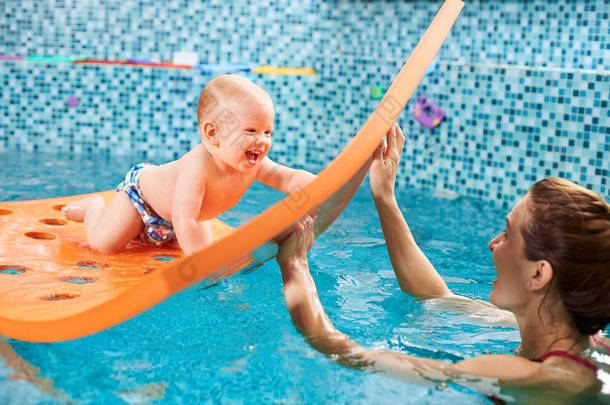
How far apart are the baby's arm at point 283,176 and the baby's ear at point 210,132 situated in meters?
0.27

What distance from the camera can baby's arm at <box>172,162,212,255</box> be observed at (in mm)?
2295

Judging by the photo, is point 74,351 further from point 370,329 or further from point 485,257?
point 485,257

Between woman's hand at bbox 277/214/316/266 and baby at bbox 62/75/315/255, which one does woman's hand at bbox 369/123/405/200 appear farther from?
woman's hand at bbox 277/214/316/266

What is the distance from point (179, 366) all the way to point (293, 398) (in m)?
0.34

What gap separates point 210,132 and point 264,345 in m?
0.73

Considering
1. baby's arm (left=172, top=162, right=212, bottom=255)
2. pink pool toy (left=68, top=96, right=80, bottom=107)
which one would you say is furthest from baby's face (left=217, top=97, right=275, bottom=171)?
pink pool toy (left=68, top=96, right=80, bottom=107)

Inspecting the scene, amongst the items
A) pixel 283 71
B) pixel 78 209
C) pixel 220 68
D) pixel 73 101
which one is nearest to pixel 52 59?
pixel 73 101

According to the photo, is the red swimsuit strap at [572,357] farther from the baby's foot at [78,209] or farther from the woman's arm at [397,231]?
the baby's foot at [78,209]

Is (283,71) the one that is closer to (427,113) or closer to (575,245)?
(427,113)

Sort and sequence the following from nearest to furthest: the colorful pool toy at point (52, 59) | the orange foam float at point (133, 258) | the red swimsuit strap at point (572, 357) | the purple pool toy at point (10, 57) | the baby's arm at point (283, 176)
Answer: the orange foam float at point (133, 258) → the red swimsuit strap at point (572, 357) → the baby's arm at point (283, 176) → the colorful pool toy at point (52, 59) → the purple pool toy at point (10, 57)

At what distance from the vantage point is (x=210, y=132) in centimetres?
228

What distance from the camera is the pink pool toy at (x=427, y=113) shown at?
15.4ft

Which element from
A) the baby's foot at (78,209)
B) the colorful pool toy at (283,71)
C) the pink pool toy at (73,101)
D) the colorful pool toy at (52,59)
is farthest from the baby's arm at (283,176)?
the colorful pool toy at (52,59)

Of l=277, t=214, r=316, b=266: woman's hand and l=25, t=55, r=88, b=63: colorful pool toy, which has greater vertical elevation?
l=25, t=55, r=88, b=63: colorful pool toy
